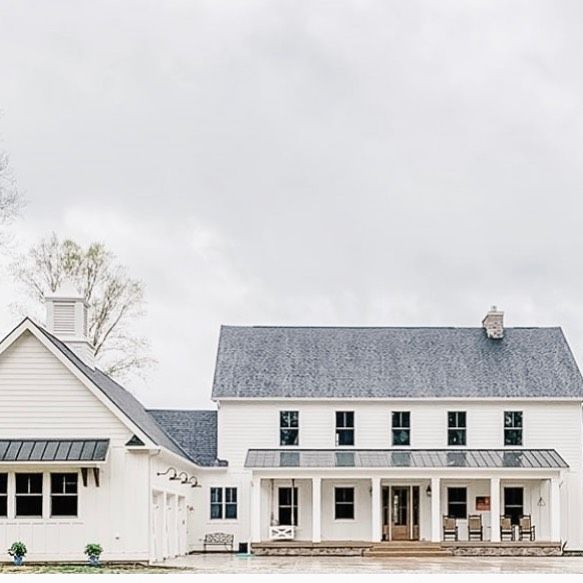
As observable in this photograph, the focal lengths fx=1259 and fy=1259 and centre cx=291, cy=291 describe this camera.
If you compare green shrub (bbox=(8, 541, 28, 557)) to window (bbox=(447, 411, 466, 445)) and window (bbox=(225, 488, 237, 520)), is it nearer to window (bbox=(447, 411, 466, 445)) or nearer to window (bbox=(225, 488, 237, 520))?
window (bbox=(225, 488, 237, 520))

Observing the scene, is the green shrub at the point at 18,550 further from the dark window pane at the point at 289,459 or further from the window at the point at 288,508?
the window at the point at 288,508

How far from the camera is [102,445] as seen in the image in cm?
2825

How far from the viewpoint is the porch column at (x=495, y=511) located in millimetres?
36844

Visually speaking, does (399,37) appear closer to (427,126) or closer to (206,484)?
(427,126)

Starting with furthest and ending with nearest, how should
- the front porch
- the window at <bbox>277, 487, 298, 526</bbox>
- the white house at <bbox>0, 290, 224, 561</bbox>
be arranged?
the window at <bbox>277, 487, 298, 526</bbox> < the front porch < the white house at <bbox>0, 290, 224, 561</bbox>

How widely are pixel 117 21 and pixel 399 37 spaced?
170 inches

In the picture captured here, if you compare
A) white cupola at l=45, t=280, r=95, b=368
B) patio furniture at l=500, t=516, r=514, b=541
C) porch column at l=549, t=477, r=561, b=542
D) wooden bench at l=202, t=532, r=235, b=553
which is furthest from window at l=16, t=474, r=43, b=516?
porch column at l=549, t=477, r=561, b=542

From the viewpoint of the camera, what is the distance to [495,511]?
121 ft

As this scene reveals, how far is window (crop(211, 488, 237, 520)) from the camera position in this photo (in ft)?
129

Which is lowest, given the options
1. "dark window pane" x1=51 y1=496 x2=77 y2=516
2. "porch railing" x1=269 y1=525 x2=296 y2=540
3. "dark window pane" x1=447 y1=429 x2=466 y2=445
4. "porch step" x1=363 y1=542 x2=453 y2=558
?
"porch step" x1=363 y1=542 x2=453 y2=558

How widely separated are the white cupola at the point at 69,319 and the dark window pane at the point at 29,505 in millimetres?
4581

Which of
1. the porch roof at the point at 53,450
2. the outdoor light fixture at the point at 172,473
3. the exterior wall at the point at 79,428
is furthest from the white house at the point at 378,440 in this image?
the porch roof at the point at 53,450

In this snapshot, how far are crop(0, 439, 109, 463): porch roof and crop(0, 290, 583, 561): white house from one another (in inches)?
199

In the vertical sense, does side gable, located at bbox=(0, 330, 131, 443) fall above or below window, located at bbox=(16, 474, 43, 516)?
above
